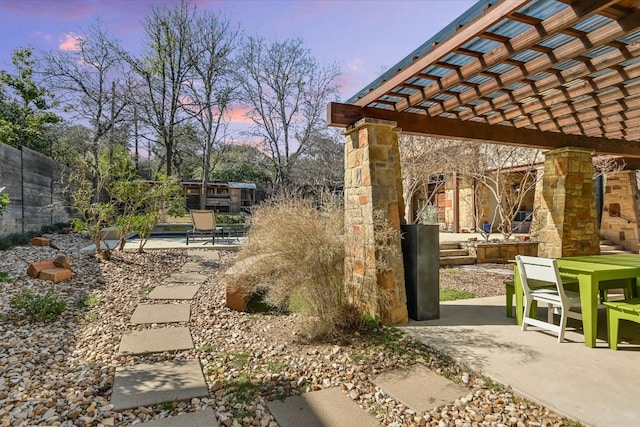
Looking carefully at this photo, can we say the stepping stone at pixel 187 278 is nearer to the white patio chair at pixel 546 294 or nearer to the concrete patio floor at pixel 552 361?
the concrete patio floor at pixel 552 361

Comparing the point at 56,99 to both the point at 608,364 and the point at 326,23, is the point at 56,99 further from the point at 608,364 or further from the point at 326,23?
the point at 608,364

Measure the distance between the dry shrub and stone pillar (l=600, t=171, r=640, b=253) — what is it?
867cm

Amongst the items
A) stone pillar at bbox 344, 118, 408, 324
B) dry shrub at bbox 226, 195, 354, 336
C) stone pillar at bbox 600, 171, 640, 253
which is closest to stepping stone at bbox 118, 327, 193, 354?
dry shrub at bbox 226, 195, 354, 336

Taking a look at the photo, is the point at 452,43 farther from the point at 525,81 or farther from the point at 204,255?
the point at 204,255

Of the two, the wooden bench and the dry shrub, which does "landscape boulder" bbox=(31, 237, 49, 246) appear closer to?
the dry shrub

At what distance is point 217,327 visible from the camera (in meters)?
3.70

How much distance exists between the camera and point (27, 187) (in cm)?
767

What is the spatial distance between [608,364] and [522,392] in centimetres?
95

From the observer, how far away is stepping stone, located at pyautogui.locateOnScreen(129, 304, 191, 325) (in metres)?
3.76

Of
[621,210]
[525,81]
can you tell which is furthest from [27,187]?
[621,210]

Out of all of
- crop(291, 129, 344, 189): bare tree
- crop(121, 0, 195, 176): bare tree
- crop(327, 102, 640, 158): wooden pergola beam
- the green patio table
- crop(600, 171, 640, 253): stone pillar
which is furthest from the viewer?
crop(291, 129, 344, 189): bare tree

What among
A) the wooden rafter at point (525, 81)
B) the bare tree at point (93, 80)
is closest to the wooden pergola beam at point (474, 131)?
the wooden rafter at point (525, 81)

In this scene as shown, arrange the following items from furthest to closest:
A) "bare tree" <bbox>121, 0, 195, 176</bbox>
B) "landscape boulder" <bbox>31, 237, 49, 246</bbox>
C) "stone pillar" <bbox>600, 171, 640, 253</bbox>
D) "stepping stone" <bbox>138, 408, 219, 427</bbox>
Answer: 1. "bare tree" <bbox>121, 0, 195, 176</bbox>
2. "stone pillar" <bbox>600, 171, 640, 253</bbox>
3. "landscape boulder" <bbox>31, 237, 49, 246</bbox>
4. "stepping stone" <bbox>138, 408, 219, 427</bbox>

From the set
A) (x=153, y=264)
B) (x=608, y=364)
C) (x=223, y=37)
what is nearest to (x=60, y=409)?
(x=608, y=364)
